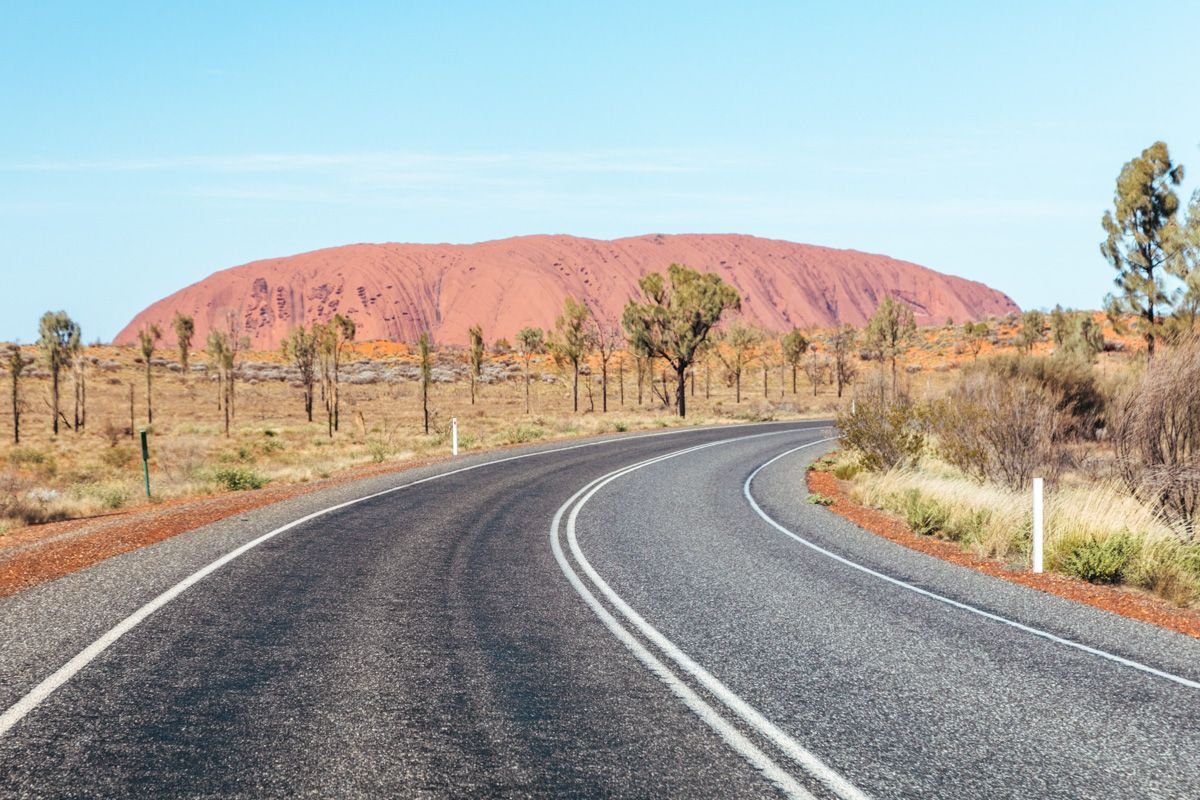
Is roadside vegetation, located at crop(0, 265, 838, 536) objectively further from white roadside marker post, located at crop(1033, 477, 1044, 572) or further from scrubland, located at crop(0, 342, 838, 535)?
white roadside marker post, located at crop(1033, 477, 1044, 572)

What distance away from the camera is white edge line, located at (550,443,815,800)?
4.00 meters

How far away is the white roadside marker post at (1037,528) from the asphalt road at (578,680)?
101cm

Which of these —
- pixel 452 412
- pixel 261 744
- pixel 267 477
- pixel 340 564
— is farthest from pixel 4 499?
pixel 452 412

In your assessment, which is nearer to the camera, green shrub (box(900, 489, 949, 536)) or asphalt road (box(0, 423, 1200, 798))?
asphalt road (box(0, 423, 1200, 798))

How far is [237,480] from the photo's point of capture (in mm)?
19953

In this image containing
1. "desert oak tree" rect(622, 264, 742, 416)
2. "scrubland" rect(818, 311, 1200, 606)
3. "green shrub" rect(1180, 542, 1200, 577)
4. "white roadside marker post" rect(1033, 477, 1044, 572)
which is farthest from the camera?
"desert oak tree" rect(622, 264, 742, 416)

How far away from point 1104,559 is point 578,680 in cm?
681

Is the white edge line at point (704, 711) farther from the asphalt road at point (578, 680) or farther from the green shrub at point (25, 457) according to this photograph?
the green shrub at point (25, 457)

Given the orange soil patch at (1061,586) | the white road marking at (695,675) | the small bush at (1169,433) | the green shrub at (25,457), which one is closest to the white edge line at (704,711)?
the white road marking at (695,675)

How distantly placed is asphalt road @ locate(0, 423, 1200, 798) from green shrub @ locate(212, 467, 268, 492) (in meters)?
9.92

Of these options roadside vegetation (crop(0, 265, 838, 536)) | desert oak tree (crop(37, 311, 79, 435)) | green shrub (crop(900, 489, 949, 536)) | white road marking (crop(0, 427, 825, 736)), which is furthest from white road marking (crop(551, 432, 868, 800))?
desert oak tree (crop(37, 311, 79, 435))

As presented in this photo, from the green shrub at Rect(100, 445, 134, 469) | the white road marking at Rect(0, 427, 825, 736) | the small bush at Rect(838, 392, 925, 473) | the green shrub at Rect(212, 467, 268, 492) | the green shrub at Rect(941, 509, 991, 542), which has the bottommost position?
the green shrub at Rect(100, 445, 134, 469)

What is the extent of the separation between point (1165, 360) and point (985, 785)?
10.2 meters

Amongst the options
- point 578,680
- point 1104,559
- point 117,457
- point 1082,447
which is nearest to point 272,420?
point 117,457
